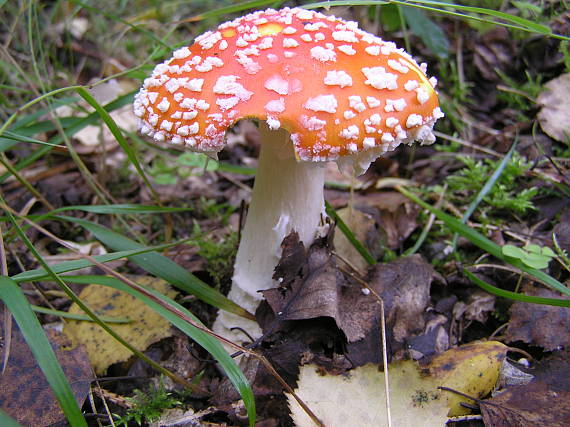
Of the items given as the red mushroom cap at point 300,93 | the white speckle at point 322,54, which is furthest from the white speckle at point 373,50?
the white speckle at point 322,54

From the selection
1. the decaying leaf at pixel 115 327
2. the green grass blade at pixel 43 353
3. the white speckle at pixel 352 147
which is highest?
the white speckle at pixel 352 147

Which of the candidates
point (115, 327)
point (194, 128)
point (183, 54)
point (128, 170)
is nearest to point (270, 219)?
point (194, 128)

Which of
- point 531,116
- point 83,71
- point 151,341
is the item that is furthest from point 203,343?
point 83,71

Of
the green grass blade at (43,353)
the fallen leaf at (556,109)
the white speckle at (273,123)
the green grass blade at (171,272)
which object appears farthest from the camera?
the fallen leaf at (556,109)

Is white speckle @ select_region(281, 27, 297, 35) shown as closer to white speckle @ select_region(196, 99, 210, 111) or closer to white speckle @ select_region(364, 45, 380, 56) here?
white speckle @ select_region(364, 45, 380, 56)

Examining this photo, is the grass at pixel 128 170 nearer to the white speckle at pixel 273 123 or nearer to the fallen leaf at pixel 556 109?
the fallen leaf at pixel 556 109

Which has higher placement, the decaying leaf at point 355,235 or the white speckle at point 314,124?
the white speckle at point 314,124
